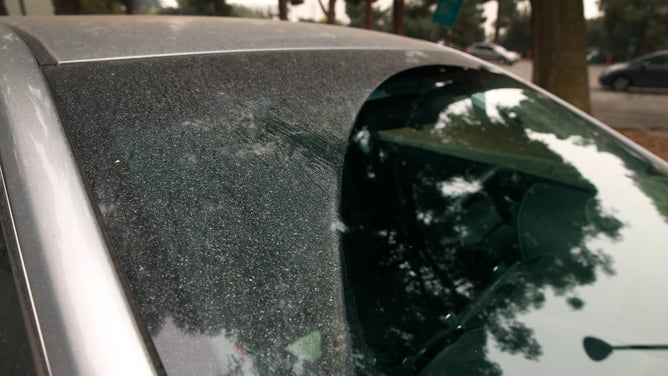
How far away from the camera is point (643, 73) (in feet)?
58.1

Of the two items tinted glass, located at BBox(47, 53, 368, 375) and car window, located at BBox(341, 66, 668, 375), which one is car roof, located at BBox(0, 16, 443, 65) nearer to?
tinted glass, located at BBox(47, 53, 368, 375)

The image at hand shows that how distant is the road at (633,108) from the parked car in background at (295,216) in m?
8.76

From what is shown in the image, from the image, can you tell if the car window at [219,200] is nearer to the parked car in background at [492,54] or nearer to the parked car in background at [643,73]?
the parked car in background at [643,73]

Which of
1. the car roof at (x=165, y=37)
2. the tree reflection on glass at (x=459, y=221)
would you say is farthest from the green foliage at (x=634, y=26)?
the car roof at (x=165, y=37)

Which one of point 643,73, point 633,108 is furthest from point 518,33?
point 633,108

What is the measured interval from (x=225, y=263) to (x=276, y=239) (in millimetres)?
113

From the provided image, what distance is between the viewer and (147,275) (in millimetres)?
791

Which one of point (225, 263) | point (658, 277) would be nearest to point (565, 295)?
point (658, 277)

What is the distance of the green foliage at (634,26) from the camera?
38.9 meters

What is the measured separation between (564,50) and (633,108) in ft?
29.9

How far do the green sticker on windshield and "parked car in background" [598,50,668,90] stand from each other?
2043 centimetres

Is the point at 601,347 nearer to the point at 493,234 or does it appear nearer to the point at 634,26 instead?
the point at 493,234

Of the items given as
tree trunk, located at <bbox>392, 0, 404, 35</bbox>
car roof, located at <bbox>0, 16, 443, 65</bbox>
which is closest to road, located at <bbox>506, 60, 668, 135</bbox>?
tree trunk, located at <bbox>392, 0, 404, 35</bbox>

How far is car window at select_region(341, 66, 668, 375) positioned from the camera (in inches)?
44.5
